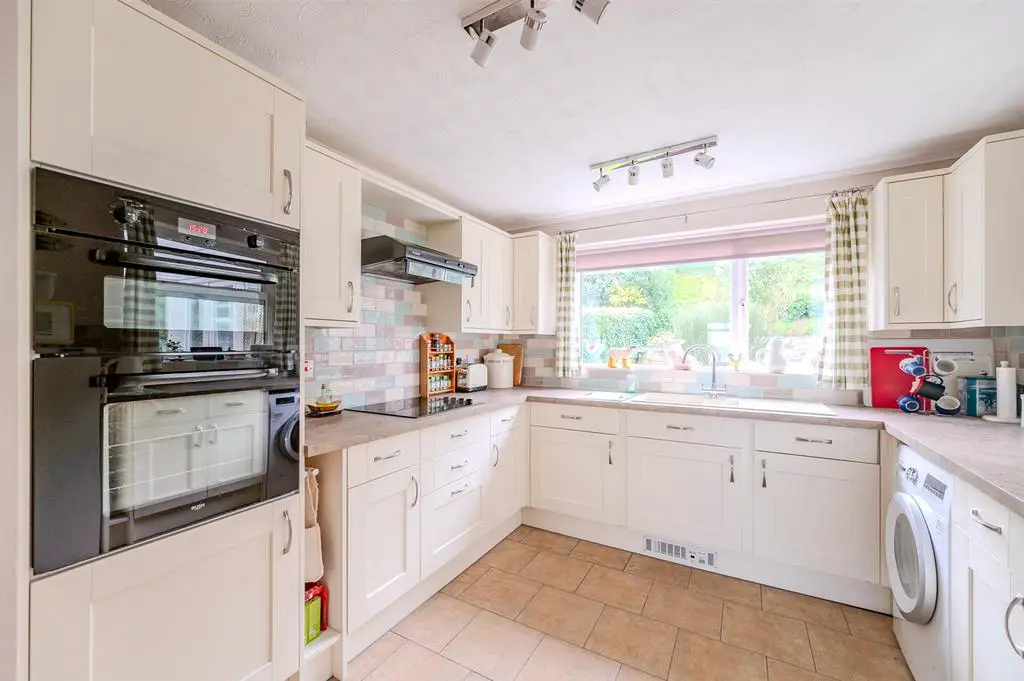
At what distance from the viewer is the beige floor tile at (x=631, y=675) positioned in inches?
63.6

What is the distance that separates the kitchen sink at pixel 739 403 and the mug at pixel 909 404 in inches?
12.9

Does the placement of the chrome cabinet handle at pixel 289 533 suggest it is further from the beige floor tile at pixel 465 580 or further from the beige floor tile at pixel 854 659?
the beige floor tile at pixel 854 659

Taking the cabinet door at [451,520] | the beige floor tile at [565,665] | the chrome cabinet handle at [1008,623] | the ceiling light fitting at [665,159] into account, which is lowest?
the beige floor tile at [565,665]

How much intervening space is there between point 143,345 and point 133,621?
2.28 feet

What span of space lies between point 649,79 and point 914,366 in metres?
2.04

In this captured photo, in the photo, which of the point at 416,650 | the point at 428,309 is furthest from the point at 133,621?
the point at 428,309

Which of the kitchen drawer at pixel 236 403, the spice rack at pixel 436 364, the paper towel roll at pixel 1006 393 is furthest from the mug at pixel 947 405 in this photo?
the kitchen drawer at pixel 236 403

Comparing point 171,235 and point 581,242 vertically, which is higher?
point 581,242

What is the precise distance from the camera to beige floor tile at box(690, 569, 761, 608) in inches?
84.4

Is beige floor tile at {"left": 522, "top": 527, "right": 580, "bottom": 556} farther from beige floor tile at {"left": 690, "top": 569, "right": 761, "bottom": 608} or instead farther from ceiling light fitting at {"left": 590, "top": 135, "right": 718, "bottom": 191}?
ceiling light fitting at {"left": 590, "top": 135, "right": 718, "bottom": 191}

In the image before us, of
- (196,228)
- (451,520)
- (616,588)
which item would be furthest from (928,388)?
(196,228)

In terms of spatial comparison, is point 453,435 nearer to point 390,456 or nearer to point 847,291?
point 390,456

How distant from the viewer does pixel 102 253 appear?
0.99 m

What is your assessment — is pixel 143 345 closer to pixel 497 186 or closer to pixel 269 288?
pixel 269 288
